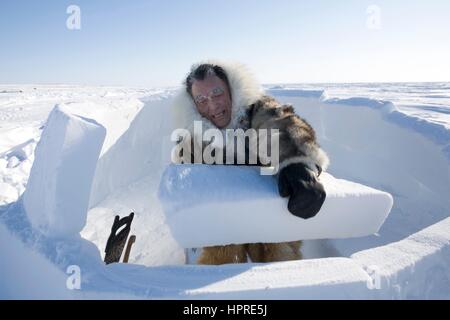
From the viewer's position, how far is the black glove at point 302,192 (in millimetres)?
1313

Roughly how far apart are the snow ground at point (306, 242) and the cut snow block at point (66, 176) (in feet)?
0.29

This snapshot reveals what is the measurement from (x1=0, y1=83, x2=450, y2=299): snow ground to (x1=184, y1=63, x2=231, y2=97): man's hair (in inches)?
26.7

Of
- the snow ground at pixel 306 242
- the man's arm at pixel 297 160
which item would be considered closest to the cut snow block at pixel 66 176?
the snow ground at pixel 306 242

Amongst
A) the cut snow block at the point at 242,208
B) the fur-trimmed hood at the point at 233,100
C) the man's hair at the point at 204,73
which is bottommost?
the cut snow block at the point at 242,208

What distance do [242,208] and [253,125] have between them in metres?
0.80

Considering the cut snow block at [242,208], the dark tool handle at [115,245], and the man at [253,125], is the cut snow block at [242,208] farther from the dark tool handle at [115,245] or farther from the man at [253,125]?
the dark tool handle at [115,245]

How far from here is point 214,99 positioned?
87.3 inches

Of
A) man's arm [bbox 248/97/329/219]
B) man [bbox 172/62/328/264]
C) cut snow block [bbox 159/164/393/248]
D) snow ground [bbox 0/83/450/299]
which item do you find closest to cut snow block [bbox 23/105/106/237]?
snow ground [bbox 0/83/450/299]

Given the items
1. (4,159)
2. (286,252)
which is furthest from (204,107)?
(4,159)

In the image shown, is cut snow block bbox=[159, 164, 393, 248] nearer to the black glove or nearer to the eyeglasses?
the black glove

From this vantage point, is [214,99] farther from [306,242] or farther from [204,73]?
[306,242]

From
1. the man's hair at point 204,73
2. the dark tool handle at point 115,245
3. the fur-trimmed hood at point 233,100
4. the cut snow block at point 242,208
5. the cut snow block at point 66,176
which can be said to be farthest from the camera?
the man's hair at point 204,73

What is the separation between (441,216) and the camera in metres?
2.23
